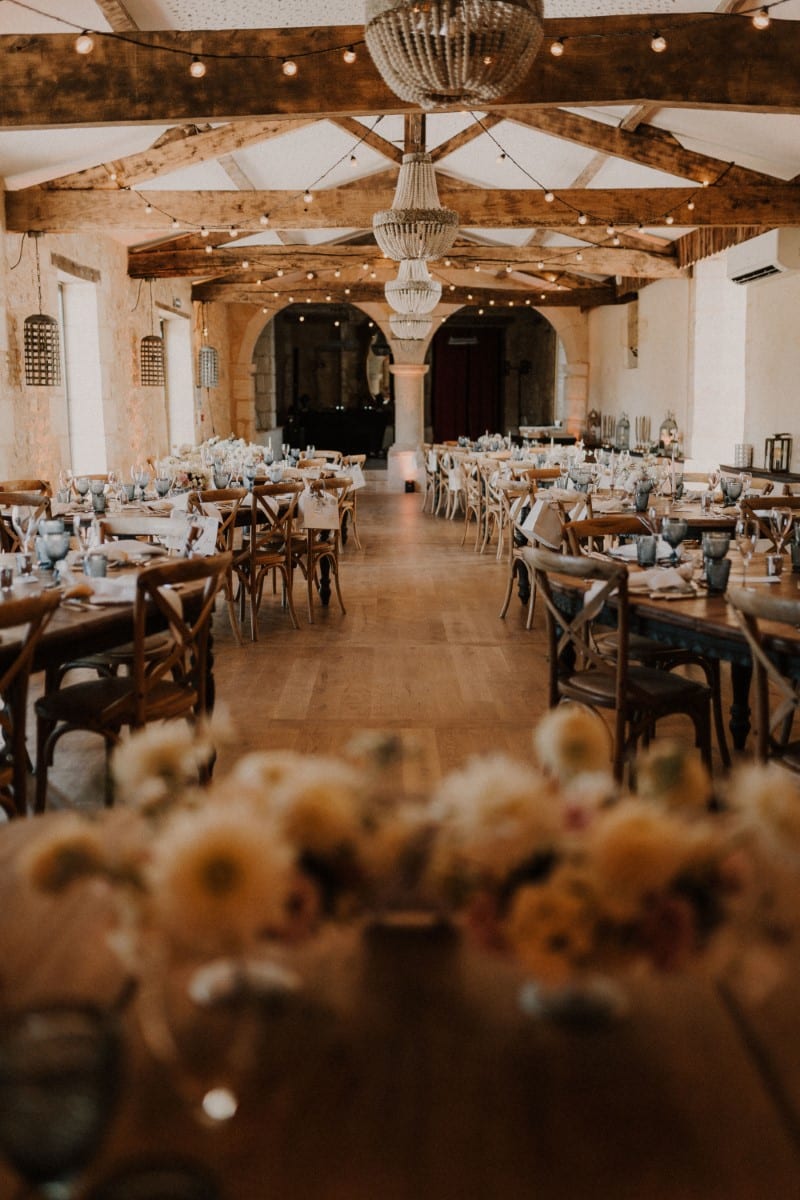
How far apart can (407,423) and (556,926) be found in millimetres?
16406

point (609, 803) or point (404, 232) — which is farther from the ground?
point (404, 232)

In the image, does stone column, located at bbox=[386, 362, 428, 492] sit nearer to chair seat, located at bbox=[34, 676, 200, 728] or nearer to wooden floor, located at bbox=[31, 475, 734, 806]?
wooden floor, located at bbox=[31, 475, 734, 806]

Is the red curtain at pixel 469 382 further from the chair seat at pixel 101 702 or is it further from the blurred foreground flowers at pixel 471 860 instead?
the blurred foreground flowers at pixel 471 860

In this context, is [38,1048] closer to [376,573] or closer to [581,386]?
[376,573]

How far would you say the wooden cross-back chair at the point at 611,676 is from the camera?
3.24 m

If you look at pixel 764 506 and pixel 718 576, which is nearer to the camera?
pixel 718 576

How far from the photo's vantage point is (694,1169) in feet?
2.81

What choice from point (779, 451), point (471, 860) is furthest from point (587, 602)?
point (779, 451)

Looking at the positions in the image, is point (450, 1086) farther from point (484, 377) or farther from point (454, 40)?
point (484, 377)

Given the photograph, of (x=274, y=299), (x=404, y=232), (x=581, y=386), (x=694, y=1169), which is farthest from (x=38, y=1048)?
(x=581, y=386)

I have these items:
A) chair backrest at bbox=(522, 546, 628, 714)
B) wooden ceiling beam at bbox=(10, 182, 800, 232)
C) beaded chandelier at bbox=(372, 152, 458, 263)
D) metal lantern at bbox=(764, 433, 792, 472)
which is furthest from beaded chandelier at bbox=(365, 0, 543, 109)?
metal lantern at bbox=(764, 433, 792, 472)

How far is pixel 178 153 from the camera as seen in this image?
8266 millimetres

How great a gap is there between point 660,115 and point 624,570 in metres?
6.08

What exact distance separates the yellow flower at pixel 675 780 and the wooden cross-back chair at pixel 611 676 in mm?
2051
